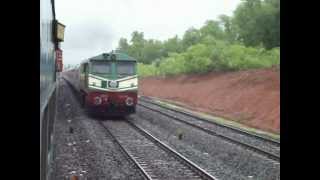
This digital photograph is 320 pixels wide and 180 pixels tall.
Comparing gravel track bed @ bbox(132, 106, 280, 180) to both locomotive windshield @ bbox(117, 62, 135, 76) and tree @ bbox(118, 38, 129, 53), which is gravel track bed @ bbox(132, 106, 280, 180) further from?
tree @ bbox(118, 38, 129, 53)

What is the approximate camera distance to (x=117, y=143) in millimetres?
16656

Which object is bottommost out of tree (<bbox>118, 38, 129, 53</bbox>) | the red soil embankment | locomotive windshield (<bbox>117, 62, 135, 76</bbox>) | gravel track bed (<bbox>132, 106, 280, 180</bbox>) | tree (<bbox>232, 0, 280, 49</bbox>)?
gravel track bed (<bbox>132, 106, 280, 180</bbox>)

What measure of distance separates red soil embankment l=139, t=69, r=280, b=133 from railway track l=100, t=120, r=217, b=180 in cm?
788

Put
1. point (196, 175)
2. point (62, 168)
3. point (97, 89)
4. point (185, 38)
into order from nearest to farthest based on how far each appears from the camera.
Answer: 1. point (196, 175)
2. point (62, 168)
3. point (97, 89)
4. point (185, 38)

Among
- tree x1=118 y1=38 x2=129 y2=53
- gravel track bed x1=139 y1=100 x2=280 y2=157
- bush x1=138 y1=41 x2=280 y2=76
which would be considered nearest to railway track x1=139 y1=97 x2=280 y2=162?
gravel track bed x1=139 y1=100 x2=280 y2=157

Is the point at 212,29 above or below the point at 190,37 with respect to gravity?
above

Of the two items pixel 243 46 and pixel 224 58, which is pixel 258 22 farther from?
pixel 224 58

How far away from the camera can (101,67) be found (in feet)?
77.0

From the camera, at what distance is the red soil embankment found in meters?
27.7

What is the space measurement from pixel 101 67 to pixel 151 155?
976 centimetres

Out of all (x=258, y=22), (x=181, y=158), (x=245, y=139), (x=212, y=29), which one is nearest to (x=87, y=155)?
(x=181, y=158)
